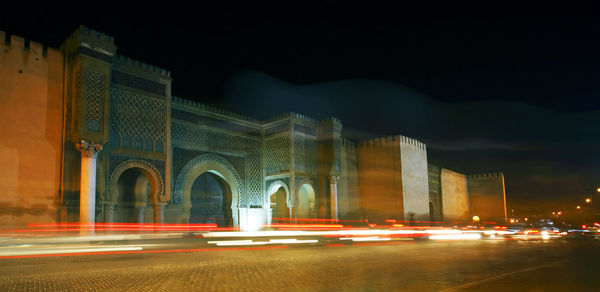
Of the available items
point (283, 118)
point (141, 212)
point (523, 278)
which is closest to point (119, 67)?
point (141, 212)

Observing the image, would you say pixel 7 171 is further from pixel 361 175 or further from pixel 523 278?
pixel 361 175

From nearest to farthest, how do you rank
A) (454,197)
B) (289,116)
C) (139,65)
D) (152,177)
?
(152,177)
(139,65)
(289,116)
(454,197)

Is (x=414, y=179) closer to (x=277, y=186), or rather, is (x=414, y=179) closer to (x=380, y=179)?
(x=380, y=179)

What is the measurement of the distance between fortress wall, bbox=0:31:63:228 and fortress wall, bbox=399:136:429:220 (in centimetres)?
1598

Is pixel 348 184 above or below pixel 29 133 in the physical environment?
below

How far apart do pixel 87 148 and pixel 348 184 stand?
13.2 m

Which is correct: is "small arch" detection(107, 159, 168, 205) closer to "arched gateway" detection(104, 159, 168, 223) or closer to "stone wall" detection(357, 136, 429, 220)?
"arched gateway" detection(104, 159, 168, 223)

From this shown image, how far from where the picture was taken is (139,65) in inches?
543

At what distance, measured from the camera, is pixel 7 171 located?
10.9 m

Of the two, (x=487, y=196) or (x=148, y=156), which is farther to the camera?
(x=487, y=196)

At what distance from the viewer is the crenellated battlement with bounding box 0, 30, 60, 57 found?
11414mm

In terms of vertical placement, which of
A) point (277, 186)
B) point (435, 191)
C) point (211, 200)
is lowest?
point (211, 200)


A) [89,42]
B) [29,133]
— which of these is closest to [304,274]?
[29,133]

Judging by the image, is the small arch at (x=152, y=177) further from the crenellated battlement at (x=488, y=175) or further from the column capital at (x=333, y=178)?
the crenellated battlement at (x=488, y=175)
